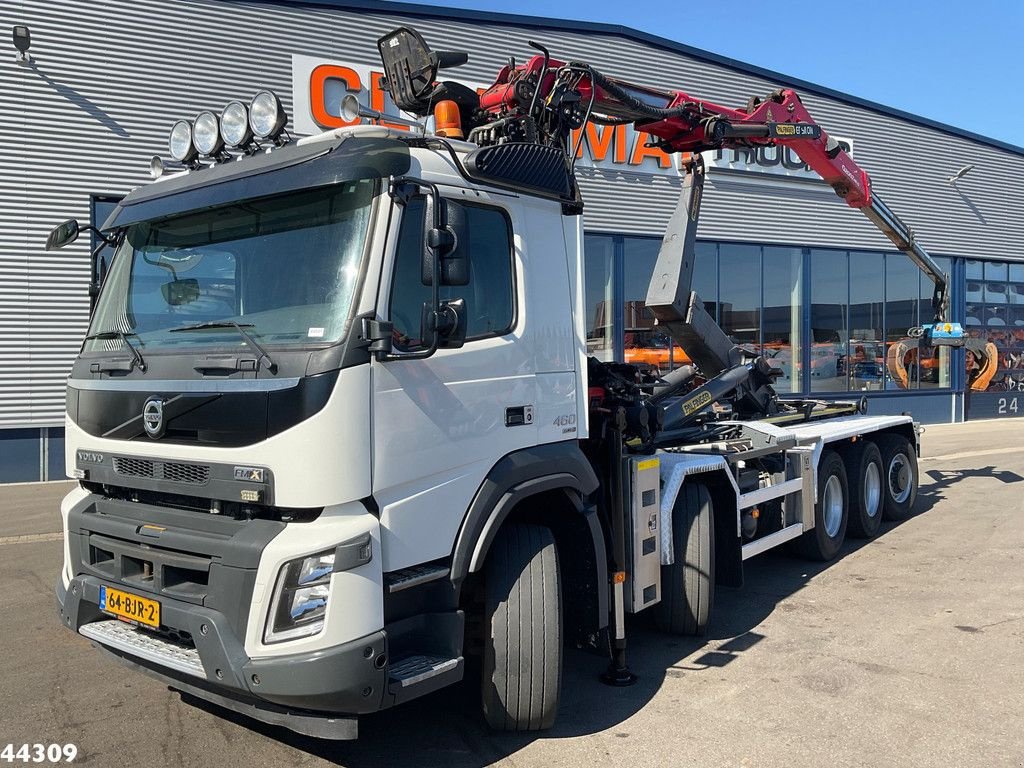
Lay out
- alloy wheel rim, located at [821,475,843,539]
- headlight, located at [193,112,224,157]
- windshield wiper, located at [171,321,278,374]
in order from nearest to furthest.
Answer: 1. windshield wiper, located at [171,321,278,374]
2. headlight, located at [193,112,224,157]
3. alloy wheel rim, located at [821,475,843,539]

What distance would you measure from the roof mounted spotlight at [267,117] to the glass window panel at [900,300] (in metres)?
20.1

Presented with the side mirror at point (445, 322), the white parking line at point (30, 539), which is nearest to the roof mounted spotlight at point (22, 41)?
the white parking line at point (30, 539)

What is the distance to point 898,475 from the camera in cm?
949

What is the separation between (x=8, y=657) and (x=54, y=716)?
1212mm

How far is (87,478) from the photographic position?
420cm

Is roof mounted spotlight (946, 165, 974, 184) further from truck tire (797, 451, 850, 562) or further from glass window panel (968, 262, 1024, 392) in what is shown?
truck tire (797, 451, 850, 562)

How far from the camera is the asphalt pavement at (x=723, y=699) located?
3980 millimetres

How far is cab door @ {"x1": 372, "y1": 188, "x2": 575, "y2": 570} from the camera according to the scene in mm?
3506

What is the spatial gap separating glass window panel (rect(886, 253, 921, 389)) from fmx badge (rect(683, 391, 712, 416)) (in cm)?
1617

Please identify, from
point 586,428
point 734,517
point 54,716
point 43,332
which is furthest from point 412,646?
point 43,332

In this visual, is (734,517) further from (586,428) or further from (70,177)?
(70,177)

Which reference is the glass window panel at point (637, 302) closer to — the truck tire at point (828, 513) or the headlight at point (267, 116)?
the truck tire at point (828, 513)

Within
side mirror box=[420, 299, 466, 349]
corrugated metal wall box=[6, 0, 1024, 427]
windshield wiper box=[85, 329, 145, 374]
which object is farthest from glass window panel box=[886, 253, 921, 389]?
windshield wiper box=[85, 329, 145, 374]

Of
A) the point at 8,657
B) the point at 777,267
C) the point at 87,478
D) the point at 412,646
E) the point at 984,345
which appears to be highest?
the point at 777,267
